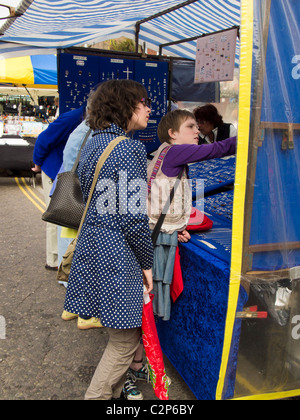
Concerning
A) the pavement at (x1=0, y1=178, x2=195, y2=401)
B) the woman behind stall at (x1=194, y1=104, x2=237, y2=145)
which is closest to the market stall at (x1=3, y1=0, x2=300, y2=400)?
the pavement at (x1=0, y1=178, x2=195, y2=401)

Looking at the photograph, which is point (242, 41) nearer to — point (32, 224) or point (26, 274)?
point (26, 274)

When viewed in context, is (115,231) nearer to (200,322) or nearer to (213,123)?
(200,322)

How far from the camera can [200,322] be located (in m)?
2.18

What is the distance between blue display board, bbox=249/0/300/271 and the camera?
1.68 meters

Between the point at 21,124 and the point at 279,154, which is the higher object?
the point at 21,124

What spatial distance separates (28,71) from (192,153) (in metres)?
9.38

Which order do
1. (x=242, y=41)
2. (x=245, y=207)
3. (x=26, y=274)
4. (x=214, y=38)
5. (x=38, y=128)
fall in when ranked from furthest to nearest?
(x=38, y=128), (x=26, y=274), (x=214, y=38), (x=245, y=207), (x=242, y=41)

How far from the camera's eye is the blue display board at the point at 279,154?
5.50 feet

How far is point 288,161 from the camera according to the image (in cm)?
181

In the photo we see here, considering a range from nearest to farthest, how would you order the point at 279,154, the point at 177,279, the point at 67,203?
the point at 279,154
the point at 177,279
the point at 67,203

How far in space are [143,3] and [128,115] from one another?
1.64 meters

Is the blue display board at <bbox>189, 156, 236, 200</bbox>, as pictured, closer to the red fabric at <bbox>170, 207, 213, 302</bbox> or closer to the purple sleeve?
the red fabric at <bbox>170, 207, 213, 302</bbox>
